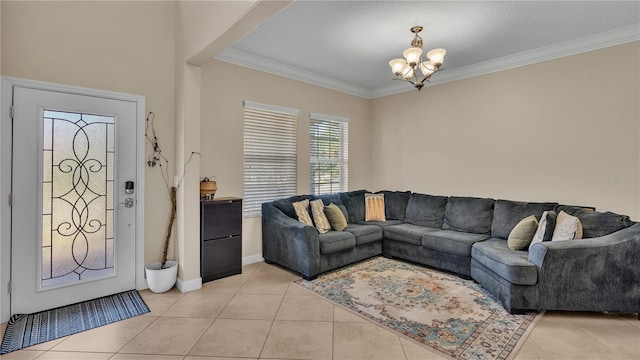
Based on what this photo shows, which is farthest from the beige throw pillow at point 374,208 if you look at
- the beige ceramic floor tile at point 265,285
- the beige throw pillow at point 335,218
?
the beige ceramic floor tile at point 265,285

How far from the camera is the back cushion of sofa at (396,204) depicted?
503cm

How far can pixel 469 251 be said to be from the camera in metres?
3.62

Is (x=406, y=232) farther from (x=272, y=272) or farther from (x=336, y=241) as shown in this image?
(x=272, y=272)

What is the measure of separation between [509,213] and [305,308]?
113 inches

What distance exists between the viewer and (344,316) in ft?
8.97

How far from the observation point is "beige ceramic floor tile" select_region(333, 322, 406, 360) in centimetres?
215

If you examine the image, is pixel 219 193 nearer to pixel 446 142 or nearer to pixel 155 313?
pixel 155 313

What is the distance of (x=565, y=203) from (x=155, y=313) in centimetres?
483

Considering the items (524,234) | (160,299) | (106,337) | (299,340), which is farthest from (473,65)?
(106,337)

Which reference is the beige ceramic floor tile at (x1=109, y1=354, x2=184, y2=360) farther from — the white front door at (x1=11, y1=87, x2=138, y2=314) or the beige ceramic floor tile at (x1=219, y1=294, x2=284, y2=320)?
the white front door at (x1=11, y1=87, x2=138, y2=314)

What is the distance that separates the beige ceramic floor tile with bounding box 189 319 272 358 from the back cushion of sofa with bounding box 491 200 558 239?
309 centimetres

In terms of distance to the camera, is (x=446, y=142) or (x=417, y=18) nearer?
(x=417, y=18)

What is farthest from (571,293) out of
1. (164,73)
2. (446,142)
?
(164,73)

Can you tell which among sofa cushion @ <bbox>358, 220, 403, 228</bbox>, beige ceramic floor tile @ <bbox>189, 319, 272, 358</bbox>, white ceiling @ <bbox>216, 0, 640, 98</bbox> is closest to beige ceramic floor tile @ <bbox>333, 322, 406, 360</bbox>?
beige ceramic floor tile @ <bbox>189, 319, 272, 358</bbox>
